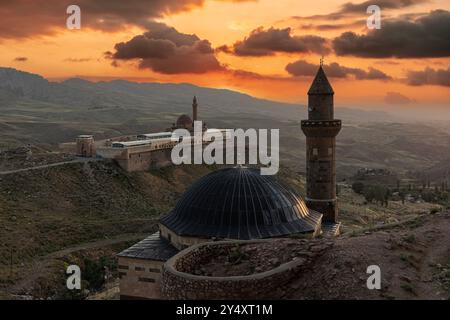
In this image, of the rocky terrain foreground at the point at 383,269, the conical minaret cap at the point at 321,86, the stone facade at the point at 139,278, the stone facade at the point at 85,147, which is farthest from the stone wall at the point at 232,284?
the stone facade at the point at 85,147

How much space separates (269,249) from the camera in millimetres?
19422

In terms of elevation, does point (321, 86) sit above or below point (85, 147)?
above

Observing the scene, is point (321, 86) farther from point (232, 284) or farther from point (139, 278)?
point (232, 284)

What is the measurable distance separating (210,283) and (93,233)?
3767 cm

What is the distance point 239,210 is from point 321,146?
1222cm

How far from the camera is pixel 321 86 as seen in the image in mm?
37250

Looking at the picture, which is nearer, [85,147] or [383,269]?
[383,269]

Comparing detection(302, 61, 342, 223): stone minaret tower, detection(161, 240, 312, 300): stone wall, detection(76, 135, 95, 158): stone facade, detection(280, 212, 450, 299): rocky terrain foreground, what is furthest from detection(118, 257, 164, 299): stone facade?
detection(76, 135, 95, 158): stone facade

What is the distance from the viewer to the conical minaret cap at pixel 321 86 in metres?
37.2

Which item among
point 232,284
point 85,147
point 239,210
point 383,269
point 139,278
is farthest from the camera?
point 85,147

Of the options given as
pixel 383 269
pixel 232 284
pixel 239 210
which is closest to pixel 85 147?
pixel 239 210

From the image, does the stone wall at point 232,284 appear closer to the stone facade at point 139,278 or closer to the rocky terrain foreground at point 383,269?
the rocky terrain foreground at point 383,269

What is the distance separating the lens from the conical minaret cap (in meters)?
37.2
